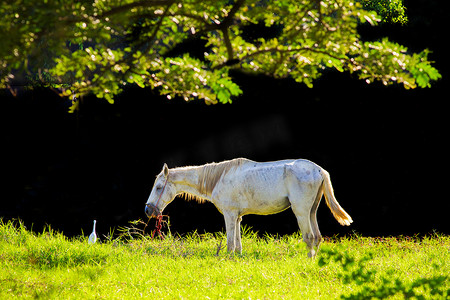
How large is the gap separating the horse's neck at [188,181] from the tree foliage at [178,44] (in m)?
2.77

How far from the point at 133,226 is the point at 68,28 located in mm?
5370

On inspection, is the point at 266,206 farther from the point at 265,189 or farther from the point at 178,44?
the point at 178,44

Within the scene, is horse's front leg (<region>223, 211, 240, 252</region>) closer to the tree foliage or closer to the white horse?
the white horse

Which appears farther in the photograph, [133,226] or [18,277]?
[133,226]

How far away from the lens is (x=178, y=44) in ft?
17.4

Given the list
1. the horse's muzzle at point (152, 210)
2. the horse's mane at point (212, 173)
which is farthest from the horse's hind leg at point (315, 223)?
the horse's muzzle at point (152, 210)

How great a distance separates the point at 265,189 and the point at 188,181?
125 cm

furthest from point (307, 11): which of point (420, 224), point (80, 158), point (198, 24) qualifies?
point (80, 158)

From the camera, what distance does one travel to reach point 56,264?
24.9 feet

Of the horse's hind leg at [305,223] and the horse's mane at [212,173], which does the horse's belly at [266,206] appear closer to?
the horse's hind leg at [305,223]

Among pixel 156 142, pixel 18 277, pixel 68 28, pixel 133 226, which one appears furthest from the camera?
pixel 156 142

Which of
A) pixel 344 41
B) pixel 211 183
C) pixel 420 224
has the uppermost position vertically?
pixel 344 41

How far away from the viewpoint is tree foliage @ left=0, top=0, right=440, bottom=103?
4.31 meters

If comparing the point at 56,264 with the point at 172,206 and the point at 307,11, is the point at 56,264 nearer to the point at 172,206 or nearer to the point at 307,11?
the point at 172,206
